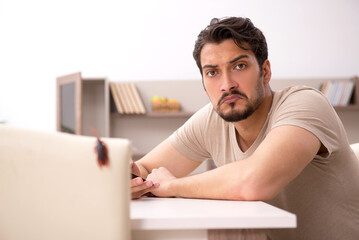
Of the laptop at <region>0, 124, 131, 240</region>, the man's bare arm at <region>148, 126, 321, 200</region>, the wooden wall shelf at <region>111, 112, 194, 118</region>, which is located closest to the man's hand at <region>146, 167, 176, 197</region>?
the man's bare arm at <region>148, 126, 321, 200</region>

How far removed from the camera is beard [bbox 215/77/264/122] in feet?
5.18

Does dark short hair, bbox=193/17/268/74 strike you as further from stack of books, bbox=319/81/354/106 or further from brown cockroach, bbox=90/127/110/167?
stack of books, bbox=319/81/354/106

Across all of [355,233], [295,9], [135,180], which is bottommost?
[355,233]

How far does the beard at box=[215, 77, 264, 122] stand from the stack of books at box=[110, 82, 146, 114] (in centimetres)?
327

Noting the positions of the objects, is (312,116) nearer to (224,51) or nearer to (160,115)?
(224,51)

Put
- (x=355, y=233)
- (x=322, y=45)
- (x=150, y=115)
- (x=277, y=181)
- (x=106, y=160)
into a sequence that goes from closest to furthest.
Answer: (x=106, y=160), (x=277, y=181), (x=355, y=233), (x=150, y=115), (x=322, y=45)

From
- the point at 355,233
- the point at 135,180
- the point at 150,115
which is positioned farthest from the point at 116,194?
the point at 150,115

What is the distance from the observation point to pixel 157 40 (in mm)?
5363

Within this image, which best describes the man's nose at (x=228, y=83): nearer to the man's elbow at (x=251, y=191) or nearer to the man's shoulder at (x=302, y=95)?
the man's shoulder at (x=302, y=95)

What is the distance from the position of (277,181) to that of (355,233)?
0.49 metres

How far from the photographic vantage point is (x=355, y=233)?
4.84 ft

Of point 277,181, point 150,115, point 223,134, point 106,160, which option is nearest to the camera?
point 106,160

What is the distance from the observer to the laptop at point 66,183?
0.70 m

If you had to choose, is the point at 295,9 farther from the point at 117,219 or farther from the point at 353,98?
the point at 117,219
